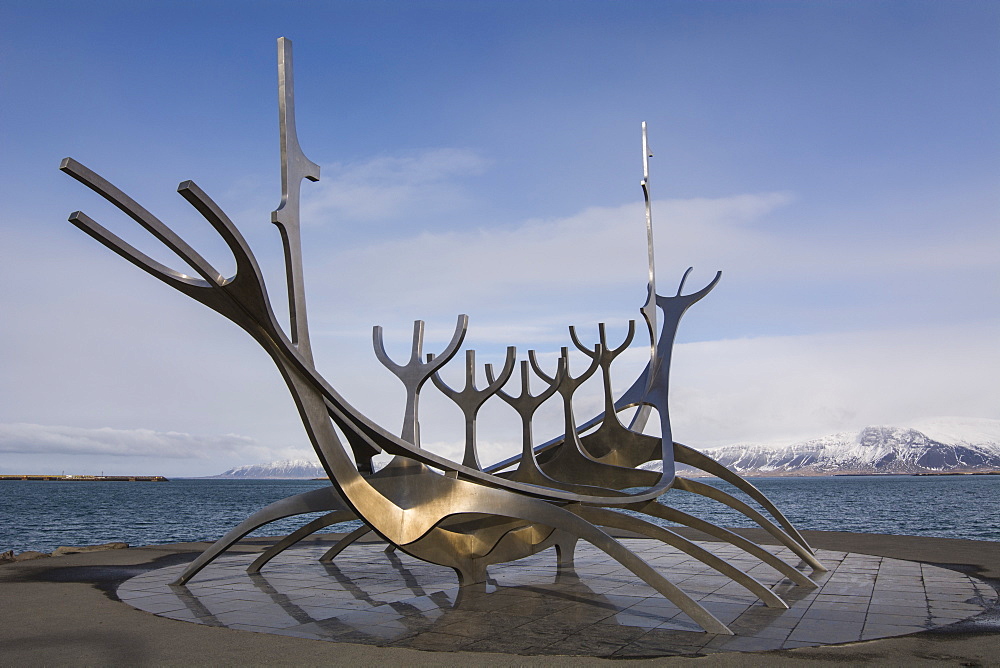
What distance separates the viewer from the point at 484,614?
1013 centimetres

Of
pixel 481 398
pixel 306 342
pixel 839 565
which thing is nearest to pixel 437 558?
pixel 481 398

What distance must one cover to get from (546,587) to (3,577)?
9112 millimetres

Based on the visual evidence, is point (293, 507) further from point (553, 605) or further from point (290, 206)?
point (290, 206)

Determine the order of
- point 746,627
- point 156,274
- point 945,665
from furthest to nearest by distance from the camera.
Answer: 1. point 746,627
2. point 156,274
3. point 945,665

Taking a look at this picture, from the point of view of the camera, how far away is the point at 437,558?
11570 millimetres

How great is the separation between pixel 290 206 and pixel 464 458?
220 inches

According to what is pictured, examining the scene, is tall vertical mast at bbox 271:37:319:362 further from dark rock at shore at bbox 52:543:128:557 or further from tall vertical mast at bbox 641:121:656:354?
dark rock at shore at bbox 52:543:128:557

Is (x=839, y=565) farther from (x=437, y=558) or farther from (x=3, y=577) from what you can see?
(x=3, y=577)

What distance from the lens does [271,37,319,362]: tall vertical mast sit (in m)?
9.23

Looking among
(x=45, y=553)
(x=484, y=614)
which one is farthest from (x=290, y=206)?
(x=45, y=553)

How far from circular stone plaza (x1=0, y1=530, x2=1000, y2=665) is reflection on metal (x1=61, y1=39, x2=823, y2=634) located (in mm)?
596

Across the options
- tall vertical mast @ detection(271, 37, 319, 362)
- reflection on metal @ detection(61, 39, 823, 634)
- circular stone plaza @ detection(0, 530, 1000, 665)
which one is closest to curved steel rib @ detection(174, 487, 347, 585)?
reflection on metal @ detection(61, 39, 823, 634)

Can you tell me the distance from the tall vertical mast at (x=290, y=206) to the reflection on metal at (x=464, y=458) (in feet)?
0.05

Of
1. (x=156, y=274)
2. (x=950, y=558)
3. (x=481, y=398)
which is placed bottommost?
(x=950, y=558)
